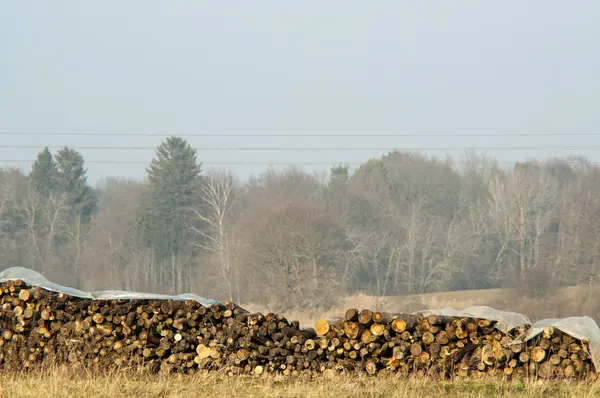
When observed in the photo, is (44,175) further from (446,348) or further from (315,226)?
(446,348)

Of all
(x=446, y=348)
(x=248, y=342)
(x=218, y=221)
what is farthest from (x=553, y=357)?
(x=218, y=221)

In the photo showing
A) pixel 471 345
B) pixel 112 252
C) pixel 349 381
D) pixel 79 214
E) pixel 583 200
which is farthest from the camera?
pixel 79 214

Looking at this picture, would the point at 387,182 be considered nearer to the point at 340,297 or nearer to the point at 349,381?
the point at 340,297

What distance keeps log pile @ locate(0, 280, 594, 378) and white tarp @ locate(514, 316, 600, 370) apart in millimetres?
103

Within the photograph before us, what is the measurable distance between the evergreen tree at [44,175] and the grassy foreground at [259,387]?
66983 mm

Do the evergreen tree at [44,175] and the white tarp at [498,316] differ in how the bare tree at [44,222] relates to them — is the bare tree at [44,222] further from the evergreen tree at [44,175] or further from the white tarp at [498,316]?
the white tarp at [498,316]

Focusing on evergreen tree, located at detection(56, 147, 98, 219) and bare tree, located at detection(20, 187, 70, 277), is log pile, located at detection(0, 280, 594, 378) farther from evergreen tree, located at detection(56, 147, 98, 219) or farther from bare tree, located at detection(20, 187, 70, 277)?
evergreen tree, located at detection(56, 147, 98, 219)

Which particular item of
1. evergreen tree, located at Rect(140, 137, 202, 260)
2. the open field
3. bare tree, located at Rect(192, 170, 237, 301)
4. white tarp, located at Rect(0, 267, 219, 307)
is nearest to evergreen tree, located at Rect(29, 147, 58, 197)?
evergreen tree, located at Rect(140, 137, 202, 260)

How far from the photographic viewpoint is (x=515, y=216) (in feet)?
220

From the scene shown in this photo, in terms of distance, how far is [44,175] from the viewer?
75.1 metres

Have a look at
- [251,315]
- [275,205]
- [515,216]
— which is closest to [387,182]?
A: [515,216]

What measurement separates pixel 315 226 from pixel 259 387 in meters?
45.8

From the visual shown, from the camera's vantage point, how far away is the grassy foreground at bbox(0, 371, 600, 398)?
8758 millimetres

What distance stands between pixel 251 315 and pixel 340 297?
43.4 m
